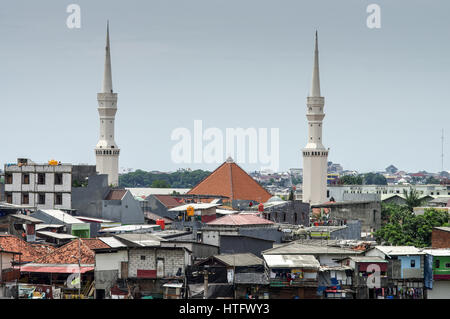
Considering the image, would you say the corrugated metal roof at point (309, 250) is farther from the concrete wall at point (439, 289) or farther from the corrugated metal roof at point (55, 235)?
the corrugated metal roof at point (55, 235)

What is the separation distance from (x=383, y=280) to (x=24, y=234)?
13.7 meters

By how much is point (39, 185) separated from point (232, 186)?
28889mm

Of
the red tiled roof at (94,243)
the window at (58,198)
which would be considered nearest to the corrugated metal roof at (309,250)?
the red tiled roof at (94,243)

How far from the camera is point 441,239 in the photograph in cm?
4003

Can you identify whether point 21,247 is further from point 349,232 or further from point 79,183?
point 79,183

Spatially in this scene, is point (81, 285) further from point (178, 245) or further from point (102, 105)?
point (102, 105)

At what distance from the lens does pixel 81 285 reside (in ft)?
104

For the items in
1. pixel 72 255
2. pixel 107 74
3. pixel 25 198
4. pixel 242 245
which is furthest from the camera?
pixel 107 74

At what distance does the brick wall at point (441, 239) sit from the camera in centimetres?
3953

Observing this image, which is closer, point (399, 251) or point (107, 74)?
point (399, 251)

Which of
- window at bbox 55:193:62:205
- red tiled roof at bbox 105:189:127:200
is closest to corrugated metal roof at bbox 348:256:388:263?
red tiled roof at bbox 105:189:127:200

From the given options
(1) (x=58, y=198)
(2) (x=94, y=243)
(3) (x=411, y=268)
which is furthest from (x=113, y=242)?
(1) (x=58, y=198)

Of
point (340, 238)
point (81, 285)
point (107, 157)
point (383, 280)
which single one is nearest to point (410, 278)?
point (383, 280)
